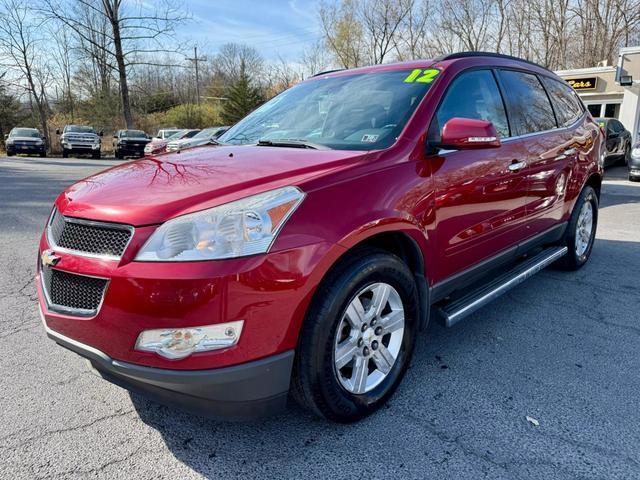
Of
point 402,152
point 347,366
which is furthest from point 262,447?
point 402,152

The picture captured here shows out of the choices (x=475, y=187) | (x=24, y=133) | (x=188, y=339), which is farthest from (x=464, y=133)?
(x=24, y=133)

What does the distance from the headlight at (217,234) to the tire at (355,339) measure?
1.31 feet

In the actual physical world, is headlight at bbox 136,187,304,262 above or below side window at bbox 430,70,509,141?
below

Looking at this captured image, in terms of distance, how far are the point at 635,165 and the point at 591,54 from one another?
2513 cm

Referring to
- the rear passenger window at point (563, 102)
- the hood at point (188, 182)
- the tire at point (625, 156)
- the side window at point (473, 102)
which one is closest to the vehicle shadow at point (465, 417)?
the hood at point (188, 182)

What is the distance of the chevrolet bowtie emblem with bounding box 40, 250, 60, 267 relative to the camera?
2.04 metres

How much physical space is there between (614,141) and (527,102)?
43.9 ft

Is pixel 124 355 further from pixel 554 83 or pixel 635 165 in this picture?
pixel 635 165

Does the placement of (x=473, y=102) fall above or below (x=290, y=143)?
above

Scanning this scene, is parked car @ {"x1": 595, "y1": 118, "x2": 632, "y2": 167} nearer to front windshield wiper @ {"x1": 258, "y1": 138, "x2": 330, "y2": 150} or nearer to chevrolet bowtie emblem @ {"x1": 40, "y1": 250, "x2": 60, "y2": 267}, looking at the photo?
front windshield wiper @ {"x1": 258, "y1": 138, "x2": 330, "y2": 150}

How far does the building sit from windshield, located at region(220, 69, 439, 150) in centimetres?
1999

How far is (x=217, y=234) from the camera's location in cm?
179

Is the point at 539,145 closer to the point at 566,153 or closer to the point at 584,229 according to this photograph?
the point at 566,153

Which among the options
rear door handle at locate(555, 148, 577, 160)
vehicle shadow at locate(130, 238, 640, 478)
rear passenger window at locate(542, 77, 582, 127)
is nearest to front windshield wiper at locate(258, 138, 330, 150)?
vehicle shadow at locate(130, 238, 640, 478)
